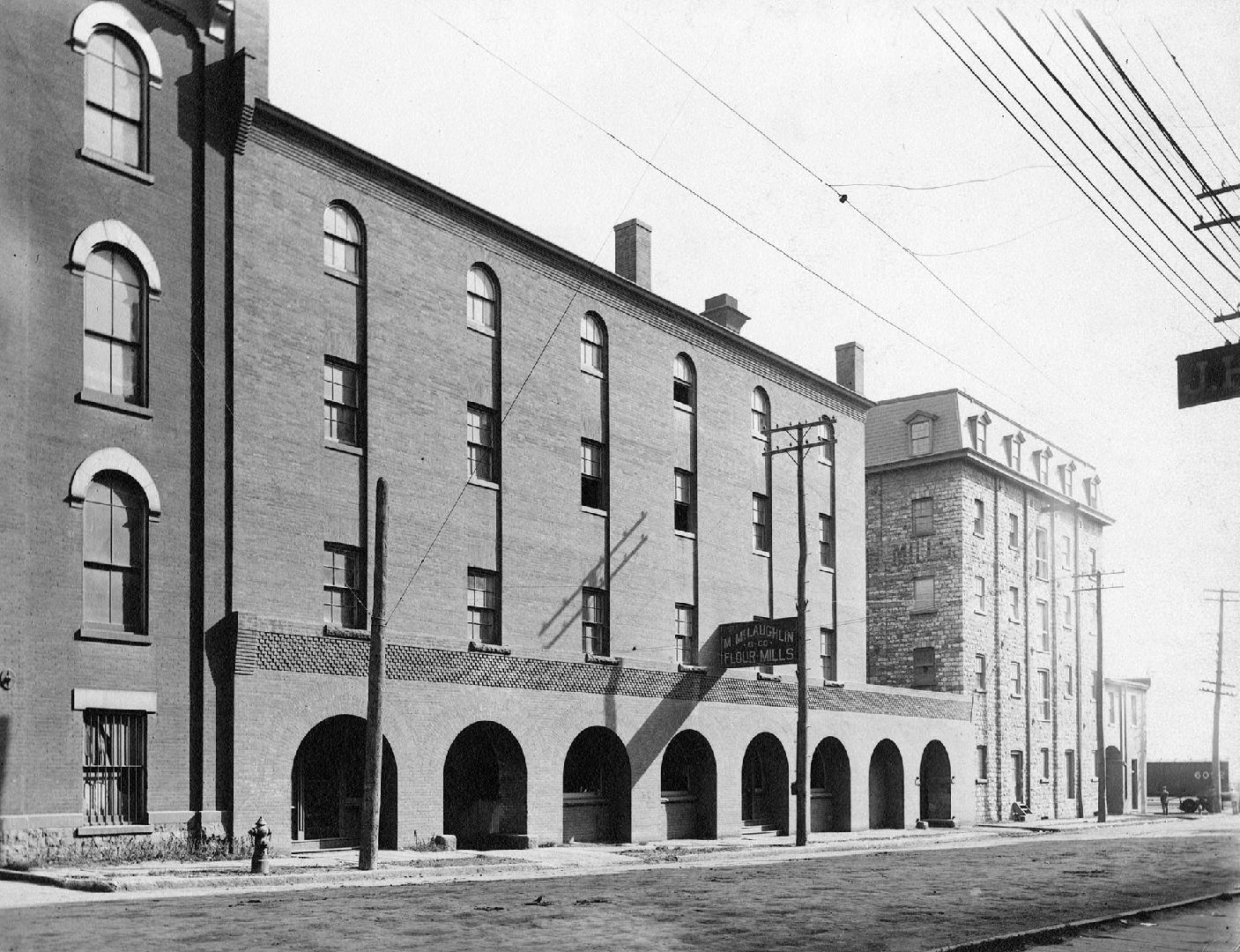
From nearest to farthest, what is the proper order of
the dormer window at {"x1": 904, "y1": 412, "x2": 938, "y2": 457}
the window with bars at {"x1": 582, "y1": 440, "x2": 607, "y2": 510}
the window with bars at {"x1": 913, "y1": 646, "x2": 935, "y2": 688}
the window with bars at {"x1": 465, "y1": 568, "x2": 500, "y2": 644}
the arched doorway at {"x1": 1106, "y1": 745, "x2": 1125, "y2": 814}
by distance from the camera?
the window with bars at {"x1": 465, "y1": 568, "x2": 500, "y2": 644}, the window with bars at {"x1": 582, "y1": 440, "x2": 607, "y2": 510}, the window with bars at {"x1": 913, "y1": 646, "x2": 935, "y2": 688}, the dormer window at {"x1": 904, "y1": 412, "x2": 938, "y2": 457}, the arched doorway at {"x1": 1106, "y1": 745, "x2": 1125, "y2": 814}

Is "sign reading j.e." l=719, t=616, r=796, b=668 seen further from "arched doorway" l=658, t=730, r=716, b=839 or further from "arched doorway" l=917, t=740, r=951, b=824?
"arched doorway" l=917, t=740, r=951, b=824

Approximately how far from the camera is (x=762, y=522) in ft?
134

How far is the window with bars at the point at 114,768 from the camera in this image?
21250mm

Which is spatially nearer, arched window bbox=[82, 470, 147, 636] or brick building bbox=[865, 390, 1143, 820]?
arched window bbox=[82, 470, 147, 636]

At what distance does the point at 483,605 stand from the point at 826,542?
17.0 metres

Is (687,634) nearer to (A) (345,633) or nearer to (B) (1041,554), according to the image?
(A) (345,633)

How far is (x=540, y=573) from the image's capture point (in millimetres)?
31375

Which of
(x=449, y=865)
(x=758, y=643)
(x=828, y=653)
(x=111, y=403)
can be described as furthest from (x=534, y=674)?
(x=828, y=653)

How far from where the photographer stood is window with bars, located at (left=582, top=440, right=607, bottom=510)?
33.7 meters

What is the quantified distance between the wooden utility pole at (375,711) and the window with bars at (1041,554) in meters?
41.7

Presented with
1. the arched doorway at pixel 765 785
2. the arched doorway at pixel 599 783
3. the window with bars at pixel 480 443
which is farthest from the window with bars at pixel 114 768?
the arched doorway at pixel 765 785

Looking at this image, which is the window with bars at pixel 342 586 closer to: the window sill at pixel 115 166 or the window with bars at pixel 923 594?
the window sill at pixel 115 166

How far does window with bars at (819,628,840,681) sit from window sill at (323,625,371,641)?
65.8ft

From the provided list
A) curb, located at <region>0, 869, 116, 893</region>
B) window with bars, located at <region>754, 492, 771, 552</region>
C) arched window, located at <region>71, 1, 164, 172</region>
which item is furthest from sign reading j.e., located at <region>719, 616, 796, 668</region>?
curb, located at <region>0, 869, 116, 893</region>
